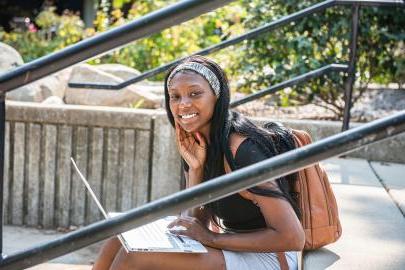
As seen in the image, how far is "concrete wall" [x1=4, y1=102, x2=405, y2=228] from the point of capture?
508cm

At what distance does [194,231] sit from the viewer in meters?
2.26

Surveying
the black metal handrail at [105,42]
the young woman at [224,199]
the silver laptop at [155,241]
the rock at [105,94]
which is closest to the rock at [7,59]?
the rock at [105,94]

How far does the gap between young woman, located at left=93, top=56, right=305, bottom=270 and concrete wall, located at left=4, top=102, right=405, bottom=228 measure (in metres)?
2.52

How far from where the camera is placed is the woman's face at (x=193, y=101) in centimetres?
235

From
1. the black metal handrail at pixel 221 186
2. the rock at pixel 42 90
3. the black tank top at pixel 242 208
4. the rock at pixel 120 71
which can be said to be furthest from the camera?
the rock at pixel 120 71

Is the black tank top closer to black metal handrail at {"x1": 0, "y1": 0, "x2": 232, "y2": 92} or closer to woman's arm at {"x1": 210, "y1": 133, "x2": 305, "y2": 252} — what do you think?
woman's arm at {"x1": 210, "y1": 133, "x2": 305, "y2": 252}

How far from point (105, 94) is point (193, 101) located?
14.1ft

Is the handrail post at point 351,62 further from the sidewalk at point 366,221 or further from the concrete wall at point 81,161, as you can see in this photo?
the concrete wall at point 81,161

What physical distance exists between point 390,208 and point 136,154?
2306 millimetres

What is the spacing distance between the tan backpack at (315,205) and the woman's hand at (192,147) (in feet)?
1.09

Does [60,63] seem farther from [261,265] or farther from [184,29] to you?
[184,29]

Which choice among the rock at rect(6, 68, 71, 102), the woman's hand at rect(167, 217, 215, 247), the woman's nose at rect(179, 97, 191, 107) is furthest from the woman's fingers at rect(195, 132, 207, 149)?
the rock at rect(6, 68, 71, 102)

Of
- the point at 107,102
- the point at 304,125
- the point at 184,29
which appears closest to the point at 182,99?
the point at 304,125

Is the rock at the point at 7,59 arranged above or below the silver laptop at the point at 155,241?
above
